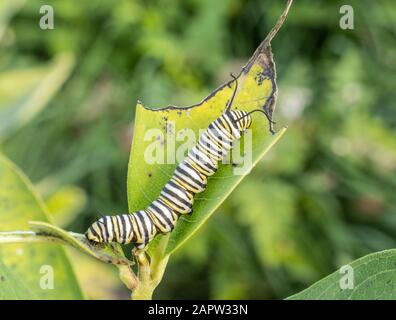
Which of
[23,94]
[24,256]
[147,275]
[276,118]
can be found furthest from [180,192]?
[276,118]

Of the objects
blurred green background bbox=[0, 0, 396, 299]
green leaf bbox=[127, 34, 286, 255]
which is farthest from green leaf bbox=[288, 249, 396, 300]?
blurred green background bbox=[0, 0, 396, 299]

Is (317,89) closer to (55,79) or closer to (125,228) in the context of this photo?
(55,79)

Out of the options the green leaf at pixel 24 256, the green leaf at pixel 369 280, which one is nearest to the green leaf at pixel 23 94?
the green leaf at pixel 24 256

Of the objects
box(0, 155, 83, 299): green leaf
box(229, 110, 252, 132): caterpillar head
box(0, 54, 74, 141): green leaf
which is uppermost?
box(0, 54, 74, 141): green leaf

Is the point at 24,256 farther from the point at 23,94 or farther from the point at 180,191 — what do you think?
the point at 23,94

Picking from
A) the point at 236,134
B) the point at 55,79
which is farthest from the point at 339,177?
the point at 236,134

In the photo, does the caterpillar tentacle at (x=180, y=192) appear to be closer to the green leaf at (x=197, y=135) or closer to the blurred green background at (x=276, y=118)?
the green leaf at (x=197, y=135)

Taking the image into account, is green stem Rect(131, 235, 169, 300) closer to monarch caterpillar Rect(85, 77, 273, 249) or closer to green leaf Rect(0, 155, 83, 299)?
monarch caterpillar Rect(85, 77, 273, 249)
